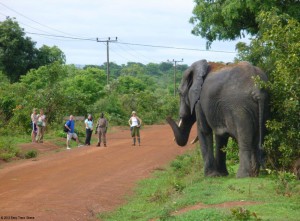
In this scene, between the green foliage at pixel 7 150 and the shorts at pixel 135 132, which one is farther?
the shorts at pixel 135 132

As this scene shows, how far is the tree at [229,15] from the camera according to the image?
18.5m

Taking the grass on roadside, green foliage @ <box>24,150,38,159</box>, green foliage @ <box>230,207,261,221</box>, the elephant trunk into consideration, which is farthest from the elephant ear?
green foliage @ <box>24,150,38,159</box>

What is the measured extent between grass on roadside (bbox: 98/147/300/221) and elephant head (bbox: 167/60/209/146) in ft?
4.21

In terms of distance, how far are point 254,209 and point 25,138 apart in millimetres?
18659

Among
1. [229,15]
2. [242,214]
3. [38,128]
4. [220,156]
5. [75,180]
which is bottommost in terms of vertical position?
[75,180]

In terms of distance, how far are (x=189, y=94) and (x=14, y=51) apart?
103 feet

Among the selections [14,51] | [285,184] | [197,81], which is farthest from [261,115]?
[14,51]

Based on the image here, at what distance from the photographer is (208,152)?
12.4 m

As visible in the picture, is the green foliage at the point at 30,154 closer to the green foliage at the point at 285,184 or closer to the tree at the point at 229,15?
the tree at the point at 229,15

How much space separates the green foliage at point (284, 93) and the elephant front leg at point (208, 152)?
1201 millimetres

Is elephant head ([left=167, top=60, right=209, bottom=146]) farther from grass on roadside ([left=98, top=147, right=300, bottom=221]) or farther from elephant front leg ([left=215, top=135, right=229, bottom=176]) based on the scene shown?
grass on roadside ([left=98, top=147, right=300, bottom=221])


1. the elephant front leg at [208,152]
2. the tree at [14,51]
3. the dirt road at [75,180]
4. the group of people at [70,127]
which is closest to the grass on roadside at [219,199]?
the elephant front leg at [208,152]

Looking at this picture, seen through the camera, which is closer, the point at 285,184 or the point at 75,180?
the point at 285,184

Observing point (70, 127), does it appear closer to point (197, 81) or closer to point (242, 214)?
point (197, 81)
